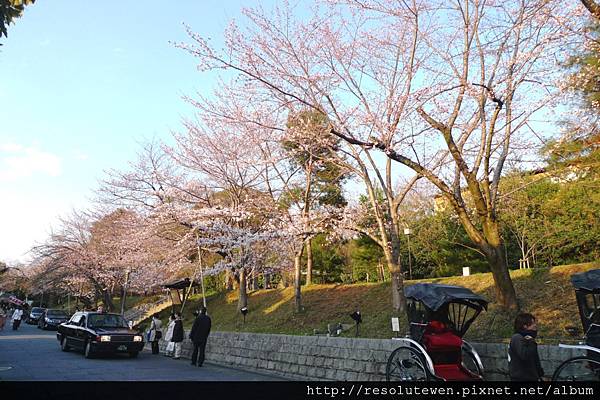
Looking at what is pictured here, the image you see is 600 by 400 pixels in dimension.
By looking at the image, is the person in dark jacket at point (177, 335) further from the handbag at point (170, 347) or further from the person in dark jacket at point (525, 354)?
the person in dark jacket at point (525, 354)

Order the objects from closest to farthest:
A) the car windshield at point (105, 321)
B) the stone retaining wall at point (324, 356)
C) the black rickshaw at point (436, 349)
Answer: the black rickshaw at point (436, 349), the stone retaining wall at point (324, 356), the car windshield at point (105, 321)

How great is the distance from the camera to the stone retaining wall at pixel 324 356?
24.0 feet

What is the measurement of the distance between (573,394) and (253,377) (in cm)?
763

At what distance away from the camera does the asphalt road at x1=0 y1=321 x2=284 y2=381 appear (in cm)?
1105

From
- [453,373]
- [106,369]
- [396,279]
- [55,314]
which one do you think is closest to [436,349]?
[453,373]

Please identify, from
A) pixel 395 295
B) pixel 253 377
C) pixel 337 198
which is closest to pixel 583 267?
pixel 395 295

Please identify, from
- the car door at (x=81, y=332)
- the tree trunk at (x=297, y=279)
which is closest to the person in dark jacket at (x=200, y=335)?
the car door at (x=81, y=332)

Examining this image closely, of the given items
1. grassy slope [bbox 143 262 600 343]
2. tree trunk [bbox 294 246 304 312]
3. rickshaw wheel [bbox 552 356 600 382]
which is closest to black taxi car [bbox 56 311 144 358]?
grassy slope [bbox 143 262 600 343]

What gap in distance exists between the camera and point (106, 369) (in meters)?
12.6

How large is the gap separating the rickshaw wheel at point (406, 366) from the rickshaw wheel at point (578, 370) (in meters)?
1.72

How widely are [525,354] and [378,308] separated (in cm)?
986

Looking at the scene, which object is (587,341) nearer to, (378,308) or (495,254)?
(495,254)

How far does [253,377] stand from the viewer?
1148 centimetres

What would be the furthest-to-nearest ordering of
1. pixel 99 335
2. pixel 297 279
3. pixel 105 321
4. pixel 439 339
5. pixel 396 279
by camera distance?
pixel 297 279 < pixel 105 321 < pixel 99 335 < pixel 396 279 < pixel 439 339
